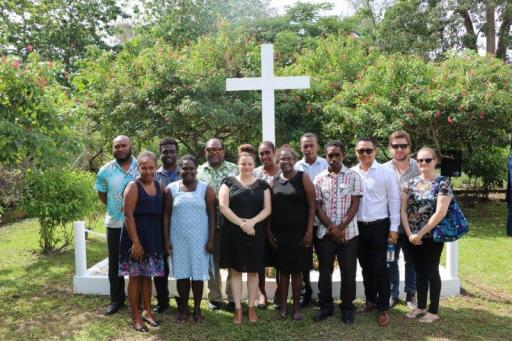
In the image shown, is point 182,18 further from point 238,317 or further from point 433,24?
point 238,317

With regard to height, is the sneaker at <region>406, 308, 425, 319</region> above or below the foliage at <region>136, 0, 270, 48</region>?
below

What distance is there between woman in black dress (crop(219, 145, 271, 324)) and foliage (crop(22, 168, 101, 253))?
3.88 meters

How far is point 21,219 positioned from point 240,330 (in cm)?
931

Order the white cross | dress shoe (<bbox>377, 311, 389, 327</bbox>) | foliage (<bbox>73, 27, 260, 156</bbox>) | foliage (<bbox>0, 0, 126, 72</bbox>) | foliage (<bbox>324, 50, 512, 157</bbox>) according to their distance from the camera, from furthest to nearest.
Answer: foliage (<bbox>0, 0, 126, 72</bbox>), foliage (<bbox>73, 27, 260, 156</bbox>), foliage (<bbox>324, 50, 512, 157</bbox>), the white cross, dress shoe (<bbox>377, 311, 389, 327</bbox>)

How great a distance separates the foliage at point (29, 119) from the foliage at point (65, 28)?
13.0 metres

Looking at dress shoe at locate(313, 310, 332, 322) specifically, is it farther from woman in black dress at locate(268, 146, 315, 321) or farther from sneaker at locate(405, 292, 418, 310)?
sneaker at locate(405, 292, 418, 310)

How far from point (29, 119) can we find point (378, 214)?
394 centimetres

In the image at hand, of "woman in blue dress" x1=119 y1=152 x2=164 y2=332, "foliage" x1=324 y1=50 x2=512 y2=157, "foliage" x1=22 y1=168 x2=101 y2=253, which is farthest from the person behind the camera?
"foliage" x1=324 y1=50 x2=512 y2=157

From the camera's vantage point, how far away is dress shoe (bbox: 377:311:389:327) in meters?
4.18

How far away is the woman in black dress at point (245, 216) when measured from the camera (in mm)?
4035

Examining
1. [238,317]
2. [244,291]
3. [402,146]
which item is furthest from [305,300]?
[402,146]

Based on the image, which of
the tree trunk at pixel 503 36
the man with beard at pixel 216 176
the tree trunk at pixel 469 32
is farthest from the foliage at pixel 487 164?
the tree trunk at pixel 503 36

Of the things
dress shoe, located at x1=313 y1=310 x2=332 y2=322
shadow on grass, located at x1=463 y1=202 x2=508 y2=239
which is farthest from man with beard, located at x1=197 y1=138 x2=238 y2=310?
shadow on grass, located at x1=463 y1=202 x2=508 y2=239

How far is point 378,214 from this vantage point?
4.06 m
